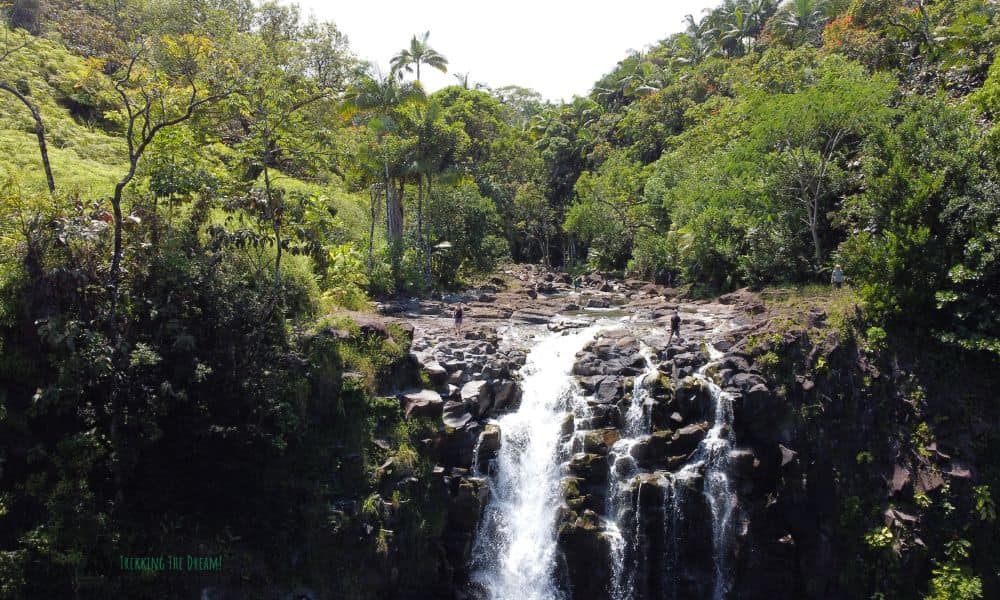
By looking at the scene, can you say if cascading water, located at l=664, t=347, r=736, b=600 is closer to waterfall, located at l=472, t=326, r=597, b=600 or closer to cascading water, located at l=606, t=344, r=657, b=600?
cascading water, located at l=606, t=344, r=657, b=600

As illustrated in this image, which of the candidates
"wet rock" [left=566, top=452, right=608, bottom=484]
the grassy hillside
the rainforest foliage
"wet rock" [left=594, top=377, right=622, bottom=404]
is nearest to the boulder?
the rainforest foliage

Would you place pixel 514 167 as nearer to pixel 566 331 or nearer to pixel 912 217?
pixel 566 331

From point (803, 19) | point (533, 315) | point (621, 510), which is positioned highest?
point (803, 19)

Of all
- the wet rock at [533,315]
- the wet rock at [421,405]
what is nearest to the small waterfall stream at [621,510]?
the wet rock at [421,405]

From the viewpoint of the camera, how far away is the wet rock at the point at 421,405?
16.0 m

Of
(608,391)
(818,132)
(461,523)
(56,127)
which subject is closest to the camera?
(461,523)

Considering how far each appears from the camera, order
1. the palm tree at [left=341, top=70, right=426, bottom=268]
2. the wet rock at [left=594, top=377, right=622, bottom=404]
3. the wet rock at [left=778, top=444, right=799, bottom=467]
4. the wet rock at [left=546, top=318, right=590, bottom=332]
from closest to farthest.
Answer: the wet rock at [left=778, top=444, right=799, bottom=467] → the wet rock at [left=594, top=377, right=622, bottom=404] → the wet rock at [left=546, top=318, right=590, bottom=332] → the palm tree at [left=341, top=70, right=426, bottom=268]

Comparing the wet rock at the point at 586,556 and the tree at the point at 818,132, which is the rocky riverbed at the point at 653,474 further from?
the tree at the point at 818,132

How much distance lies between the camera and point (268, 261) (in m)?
16.0

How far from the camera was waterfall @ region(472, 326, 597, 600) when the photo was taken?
15.3m

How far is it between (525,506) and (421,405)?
4.13 metres

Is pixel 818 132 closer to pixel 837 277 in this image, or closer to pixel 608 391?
pixel 837 277

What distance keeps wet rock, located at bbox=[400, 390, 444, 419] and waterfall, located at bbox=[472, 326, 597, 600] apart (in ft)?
7.02

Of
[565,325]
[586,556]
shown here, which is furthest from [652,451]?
[565,325]
